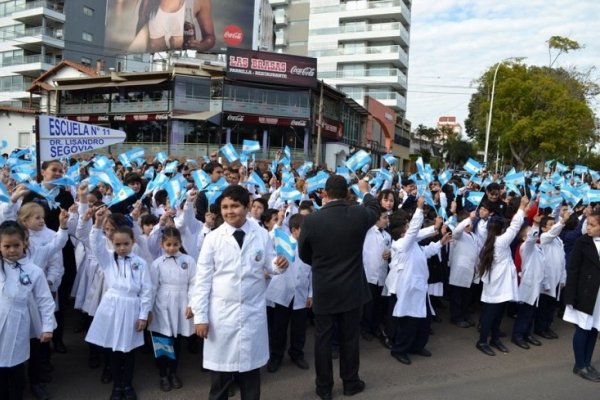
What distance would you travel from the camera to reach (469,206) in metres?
8.48

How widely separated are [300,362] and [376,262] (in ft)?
4.70

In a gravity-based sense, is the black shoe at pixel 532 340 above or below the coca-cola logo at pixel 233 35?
below

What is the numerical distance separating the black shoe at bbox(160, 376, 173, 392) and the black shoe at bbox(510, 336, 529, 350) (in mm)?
3836

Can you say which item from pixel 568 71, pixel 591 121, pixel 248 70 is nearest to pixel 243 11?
pixel 248 70

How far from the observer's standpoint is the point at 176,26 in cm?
3134

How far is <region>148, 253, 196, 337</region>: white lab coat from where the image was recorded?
4121 millimetres

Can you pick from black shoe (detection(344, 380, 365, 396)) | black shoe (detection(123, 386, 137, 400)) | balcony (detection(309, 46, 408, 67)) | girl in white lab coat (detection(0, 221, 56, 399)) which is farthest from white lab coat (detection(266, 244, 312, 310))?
balcony (detection(309, 46, 408, 67))

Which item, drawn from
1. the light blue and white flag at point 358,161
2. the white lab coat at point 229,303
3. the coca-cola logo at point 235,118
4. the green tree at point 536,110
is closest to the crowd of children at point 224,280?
the white lab coat at point 229,303

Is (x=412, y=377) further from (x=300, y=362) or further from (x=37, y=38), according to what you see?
(x=37, y=38)

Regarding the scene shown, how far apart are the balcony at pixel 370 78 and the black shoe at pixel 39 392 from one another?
50.4 metres

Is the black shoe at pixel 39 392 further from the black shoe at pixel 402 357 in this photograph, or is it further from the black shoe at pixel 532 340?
the black shoe at pixel 532 340

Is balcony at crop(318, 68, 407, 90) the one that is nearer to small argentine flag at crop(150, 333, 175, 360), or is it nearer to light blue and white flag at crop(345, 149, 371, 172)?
light blue and white flag at crop(345, 149, 371, 172)

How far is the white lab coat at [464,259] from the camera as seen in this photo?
20.0ft

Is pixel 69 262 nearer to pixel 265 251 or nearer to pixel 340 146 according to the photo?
pixel 265 251
